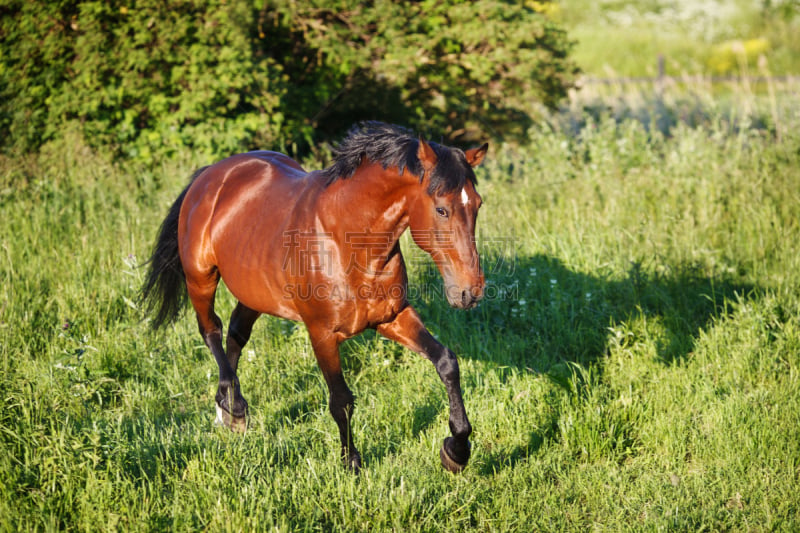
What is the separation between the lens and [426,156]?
2.99 meters

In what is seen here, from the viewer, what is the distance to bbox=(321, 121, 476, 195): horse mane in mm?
2930

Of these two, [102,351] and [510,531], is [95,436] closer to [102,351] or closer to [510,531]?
[102,351]

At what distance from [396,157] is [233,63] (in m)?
5.40

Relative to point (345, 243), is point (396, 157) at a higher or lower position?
higher

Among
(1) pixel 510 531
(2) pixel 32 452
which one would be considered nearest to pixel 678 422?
(1) pixel 510 531

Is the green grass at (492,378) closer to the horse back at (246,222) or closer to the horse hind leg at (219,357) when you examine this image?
the horse hind leg at (219,357)

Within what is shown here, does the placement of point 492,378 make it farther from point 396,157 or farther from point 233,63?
point 233,63

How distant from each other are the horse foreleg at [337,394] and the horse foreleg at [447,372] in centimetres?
31

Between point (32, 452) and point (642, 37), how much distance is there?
30.3m

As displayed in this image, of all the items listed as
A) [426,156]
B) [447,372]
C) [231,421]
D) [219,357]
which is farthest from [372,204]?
[219,357]

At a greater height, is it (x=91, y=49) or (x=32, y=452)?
(x=91, y=49)

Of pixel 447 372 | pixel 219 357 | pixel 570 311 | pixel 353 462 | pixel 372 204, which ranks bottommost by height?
pixel 570 311

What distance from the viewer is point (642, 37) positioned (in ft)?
94.8

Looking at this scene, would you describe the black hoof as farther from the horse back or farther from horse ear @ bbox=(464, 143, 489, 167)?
horse ear @ bbox=(464, 143, 489, 167)
